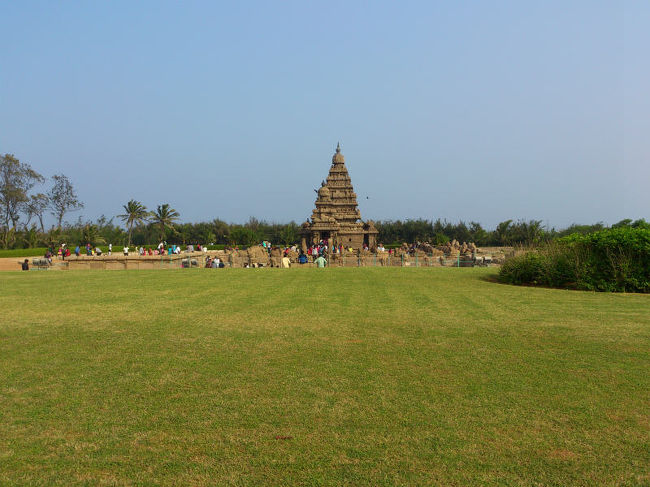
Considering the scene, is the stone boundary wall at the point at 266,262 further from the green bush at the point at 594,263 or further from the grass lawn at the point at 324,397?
the grass lawn at the point at 324,397

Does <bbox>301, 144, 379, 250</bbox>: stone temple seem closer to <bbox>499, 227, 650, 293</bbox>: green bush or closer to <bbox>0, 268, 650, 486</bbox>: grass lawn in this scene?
<bbox>499, 227, 650, 293</bbox>: green bush

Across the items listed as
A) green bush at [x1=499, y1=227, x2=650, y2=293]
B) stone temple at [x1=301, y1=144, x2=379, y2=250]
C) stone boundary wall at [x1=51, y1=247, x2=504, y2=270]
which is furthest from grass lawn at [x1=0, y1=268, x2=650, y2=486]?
stone temple at [x1=301, y1=144, x2=379, y2=250]

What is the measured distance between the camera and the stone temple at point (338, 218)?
48.8m

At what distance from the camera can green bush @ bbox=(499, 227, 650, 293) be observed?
45.9 ft

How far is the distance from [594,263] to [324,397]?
41.3 feet

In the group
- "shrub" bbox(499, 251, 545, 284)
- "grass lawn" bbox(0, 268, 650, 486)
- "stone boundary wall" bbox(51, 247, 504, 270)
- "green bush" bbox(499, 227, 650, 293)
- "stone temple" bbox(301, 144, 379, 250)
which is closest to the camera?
"grass lawn" bbox(0, 268, 650, 486)

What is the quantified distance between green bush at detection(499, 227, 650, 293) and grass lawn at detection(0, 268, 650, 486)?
4.48 meters

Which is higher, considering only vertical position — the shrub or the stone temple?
the stone temple

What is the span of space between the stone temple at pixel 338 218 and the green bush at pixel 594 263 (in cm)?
3056

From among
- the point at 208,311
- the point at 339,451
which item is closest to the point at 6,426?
the point at 339,451

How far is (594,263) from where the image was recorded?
48.3 ft

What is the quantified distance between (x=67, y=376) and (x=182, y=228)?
66856mm

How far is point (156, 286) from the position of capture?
1456 centimetres

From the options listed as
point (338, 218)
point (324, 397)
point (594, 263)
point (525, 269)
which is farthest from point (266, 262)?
point (338, 218)
